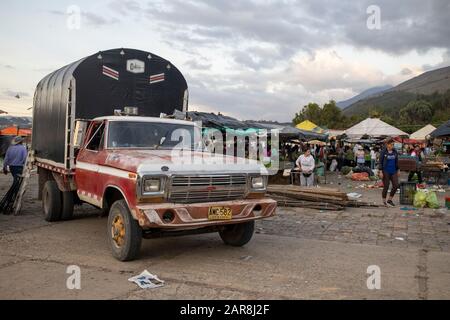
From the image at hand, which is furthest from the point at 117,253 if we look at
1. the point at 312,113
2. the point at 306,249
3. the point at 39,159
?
the point at 312,113

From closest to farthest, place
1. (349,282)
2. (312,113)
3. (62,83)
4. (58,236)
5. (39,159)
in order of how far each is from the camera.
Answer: (349,282) → (58,236) → (62,83) → (39,159) → (312,113)

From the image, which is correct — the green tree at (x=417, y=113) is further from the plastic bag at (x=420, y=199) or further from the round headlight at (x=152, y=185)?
the round headlight at (x=152, y=185)

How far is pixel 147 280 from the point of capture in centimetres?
514

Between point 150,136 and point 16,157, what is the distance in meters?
6.03

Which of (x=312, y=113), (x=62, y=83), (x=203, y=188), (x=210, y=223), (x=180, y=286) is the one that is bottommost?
(x=180, y=286)

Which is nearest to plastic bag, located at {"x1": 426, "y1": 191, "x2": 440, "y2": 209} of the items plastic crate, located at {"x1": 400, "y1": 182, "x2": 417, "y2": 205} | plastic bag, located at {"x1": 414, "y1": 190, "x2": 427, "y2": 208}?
plastic bag, located at {"x1": 414, "y1": 190, "x2": 427, "y2": 208}

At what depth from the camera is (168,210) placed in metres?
5.46

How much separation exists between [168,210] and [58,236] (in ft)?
11.0

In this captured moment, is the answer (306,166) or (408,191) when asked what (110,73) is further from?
(408,191)

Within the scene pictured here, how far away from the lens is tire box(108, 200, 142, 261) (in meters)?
5.80

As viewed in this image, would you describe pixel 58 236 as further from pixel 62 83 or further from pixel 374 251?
pixel 374 251

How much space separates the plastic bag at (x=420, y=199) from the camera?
11.5 meters

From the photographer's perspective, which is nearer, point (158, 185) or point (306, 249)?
point (158, 185)

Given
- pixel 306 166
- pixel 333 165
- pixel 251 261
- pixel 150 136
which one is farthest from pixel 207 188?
pixel 333 165
